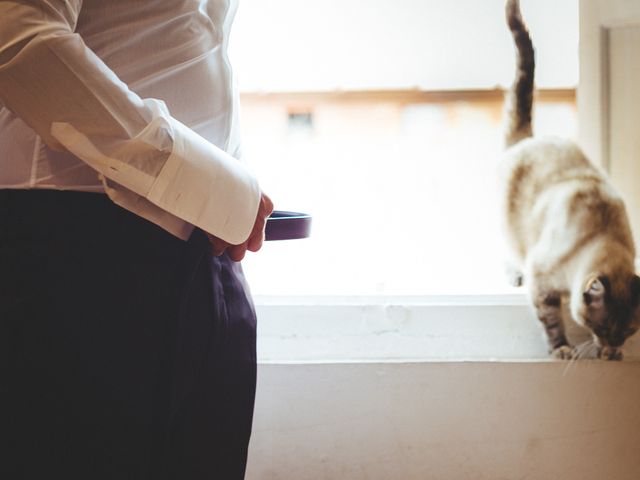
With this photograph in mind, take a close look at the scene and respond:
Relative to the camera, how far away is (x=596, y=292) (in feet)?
4.42

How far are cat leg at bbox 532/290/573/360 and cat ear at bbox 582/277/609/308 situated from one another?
6cm

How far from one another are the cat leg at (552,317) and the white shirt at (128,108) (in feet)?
2.99

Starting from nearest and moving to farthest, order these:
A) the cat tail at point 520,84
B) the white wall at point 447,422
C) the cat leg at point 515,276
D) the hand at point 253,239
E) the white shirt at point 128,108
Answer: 1. the white shirt at point 128,108
2. the hand at point 253,239
3. the white wall at point 447,422
4. the cat tail at point 520,84
5. the cat leg at point 515,276

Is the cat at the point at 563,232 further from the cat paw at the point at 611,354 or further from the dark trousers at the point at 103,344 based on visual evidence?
the dark trousers at the point at 103,344

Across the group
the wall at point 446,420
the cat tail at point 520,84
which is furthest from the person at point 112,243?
the cat tail at point 520,84

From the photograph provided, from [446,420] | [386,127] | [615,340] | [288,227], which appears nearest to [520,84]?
[386,127]

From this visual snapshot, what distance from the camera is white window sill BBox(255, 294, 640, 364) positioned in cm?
143

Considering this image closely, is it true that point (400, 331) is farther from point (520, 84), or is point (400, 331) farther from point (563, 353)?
point (520, 84)

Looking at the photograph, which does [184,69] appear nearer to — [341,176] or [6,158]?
[6,158]

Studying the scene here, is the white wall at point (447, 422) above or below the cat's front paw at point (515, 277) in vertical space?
below

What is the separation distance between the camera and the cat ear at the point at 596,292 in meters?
1.34

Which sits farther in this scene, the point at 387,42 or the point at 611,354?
the point at 387,42

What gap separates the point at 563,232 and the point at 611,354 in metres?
0.28

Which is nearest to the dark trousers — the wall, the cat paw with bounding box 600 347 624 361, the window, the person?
the person
